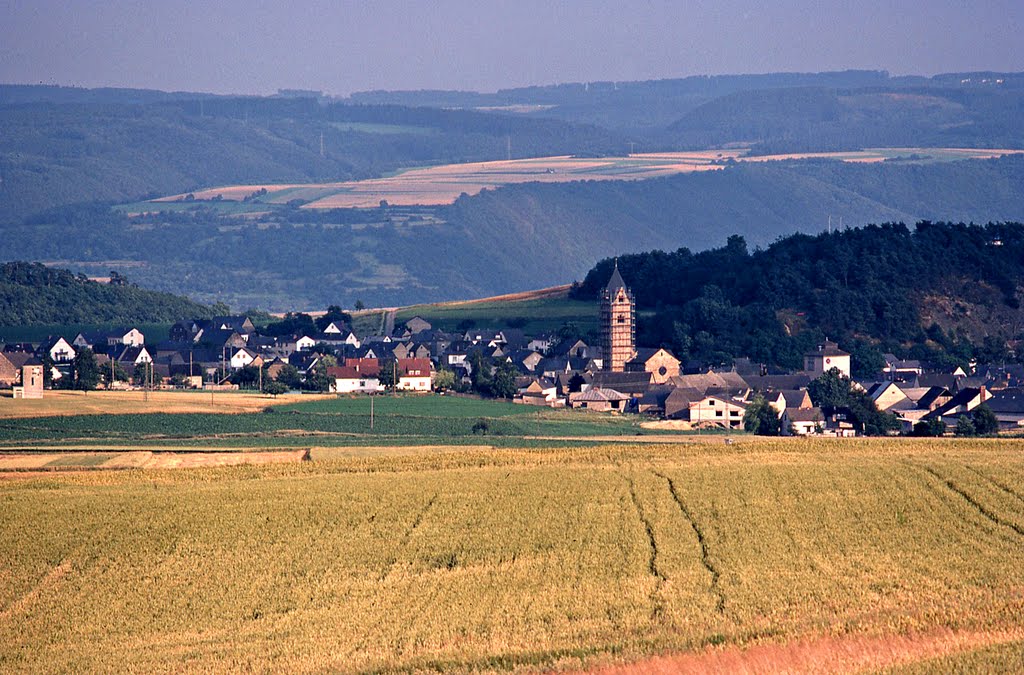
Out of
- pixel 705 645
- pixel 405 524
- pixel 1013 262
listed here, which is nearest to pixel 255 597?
pixel 405 524

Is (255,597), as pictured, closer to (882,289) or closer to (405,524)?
(405,524)

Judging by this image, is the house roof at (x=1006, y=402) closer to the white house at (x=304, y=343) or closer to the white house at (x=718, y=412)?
the white house at (x=718, y=412)

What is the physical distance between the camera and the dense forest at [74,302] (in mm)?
150625

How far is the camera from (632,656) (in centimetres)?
2547

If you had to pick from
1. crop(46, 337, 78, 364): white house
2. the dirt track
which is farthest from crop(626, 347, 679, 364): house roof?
the dirt track

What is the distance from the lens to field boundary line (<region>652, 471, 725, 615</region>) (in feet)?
92.8

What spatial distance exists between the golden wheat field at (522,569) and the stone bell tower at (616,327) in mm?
69870

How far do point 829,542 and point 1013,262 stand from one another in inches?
4125

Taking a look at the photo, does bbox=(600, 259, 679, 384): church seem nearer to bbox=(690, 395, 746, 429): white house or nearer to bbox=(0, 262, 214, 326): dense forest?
bbox=(690, 395, 746, 429): white house

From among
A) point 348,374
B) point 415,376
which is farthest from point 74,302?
point 415,376

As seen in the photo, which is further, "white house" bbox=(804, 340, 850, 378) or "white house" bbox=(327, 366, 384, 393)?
"white house" bbox=(804, 340, 850, 378)

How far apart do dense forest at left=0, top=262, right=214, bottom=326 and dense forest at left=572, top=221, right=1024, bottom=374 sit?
4733 centimetres

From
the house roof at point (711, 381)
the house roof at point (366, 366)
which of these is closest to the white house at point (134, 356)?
the house roof at point (366, 366)

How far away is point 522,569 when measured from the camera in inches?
1211
